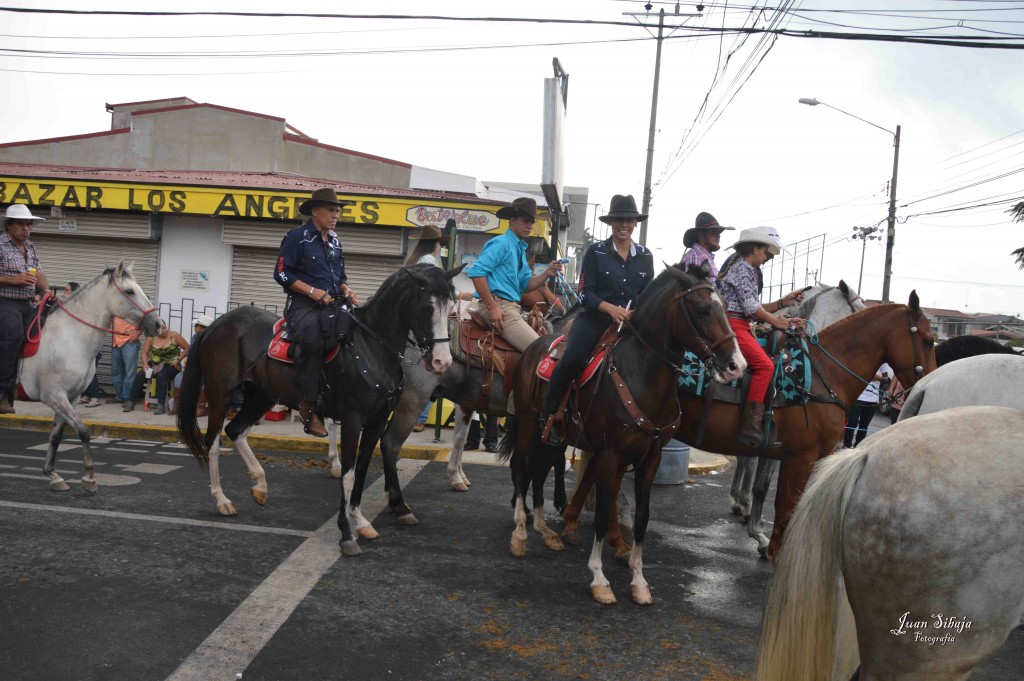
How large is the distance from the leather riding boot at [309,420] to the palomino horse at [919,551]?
4923mm

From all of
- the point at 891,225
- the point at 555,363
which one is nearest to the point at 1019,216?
the point at 891,225

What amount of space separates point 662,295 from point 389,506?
3452 mm

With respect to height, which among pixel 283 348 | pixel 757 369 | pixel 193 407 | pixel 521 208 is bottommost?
pixel 193 407

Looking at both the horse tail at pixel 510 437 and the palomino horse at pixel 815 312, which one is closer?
the horse tail at pixel 510 437

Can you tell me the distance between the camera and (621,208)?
5.94m

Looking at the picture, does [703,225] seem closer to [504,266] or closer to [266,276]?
[504,266]

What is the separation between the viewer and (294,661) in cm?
407

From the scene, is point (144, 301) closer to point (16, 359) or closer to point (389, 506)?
point (16, 359)

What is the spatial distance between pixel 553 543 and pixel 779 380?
2.29 m

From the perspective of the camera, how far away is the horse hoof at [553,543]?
6383 mm

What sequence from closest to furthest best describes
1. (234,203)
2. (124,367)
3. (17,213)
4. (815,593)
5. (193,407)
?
1. (815,593)
2. (193,407)
3. (17,213)
4. (124,367)
5. (234,203)

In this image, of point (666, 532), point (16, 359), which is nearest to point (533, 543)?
point (666, 532)

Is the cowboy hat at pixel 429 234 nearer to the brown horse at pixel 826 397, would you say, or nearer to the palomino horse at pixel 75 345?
the palomino horse at pixel 75 345

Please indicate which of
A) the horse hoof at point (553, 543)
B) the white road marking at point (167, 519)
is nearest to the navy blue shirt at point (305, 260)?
the white road marking at point (167, 519)
